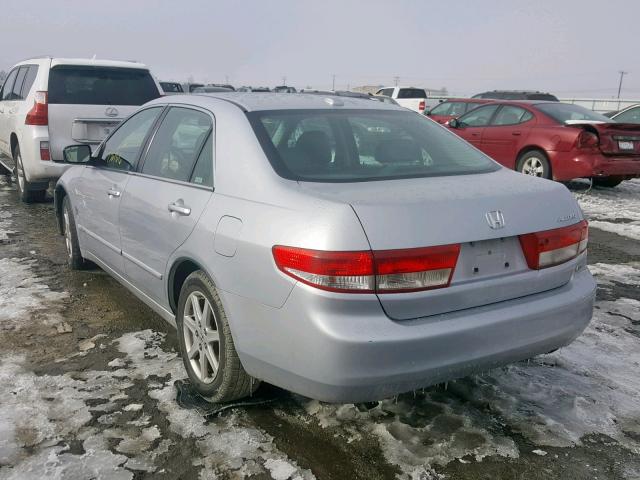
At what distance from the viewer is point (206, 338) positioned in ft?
10.0

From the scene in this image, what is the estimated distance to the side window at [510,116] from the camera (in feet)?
33.9

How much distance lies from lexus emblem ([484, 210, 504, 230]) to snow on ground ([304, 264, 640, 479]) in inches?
40.1

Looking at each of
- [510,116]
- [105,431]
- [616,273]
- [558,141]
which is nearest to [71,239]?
[105,431]

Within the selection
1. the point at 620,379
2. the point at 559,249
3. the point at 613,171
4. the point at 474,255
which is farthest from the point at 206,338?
the point at 613,171

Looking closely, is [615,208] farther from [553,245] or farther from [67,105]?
[67,105]

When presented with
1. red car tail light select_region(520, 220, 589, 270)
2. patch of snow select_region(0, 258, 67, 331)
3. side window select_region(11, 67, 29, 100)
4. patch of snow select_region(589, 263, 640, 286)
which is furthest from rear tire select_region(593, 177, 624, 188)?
side window select_region(11, 67, 29, 100)

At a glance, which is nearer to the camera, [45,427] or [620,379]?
[45,427]

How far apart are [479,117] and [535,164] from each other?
A: 181cm

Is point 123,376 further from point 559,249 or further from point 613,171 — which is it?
point 613,171

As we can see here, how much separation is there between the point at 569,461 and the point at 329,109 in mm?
2174

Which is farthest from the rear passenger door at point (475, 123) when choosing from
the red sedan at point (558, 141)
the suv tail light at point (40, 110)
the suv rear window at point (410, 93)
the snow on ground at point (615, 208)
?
the suv rear window at point (410, 93)

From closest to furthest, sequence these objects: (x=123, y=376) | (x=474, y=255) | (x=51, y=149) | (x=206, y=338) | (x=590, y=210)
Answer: (x=474, y=255), (x=206, y=338), (x=123, y=376), (x=51, y=149), (x=590, y=210)

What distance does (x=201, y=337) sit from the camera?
311cm

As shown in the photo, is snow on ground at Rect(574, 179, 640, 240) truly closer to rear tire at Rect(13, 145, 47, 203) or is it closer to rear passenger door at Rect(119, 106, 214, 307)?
rear passenger door at Rect(119, 106, 214, 307)
